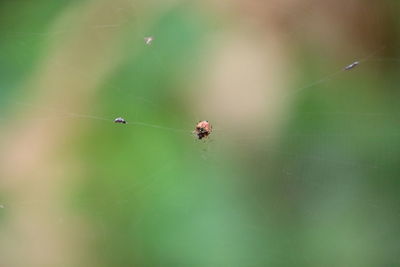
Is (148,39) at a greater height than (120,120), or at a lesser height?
greater

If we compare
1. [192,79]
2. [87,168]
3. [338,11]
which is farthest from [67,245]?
[338,11]

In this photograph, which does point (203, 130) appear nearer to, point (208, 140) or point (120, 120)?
point (208, 140)

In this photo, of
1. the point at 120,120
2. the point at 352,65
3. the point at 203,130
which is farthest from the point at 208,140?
the point at 352,65

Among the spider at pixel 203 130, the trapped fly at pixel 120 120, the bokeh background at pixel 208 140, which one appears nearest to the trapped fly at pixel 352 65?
the bokeh background at pixel 208 140

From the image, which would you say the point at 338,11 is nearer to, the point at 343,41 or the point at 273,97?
the point at 343,41

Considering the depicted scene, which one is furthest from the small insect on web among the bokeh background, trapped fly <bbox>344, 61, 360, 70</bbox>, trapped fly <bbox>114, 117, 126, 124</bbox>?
trapped fly <bbox>344, 61, 360, 70</bbox>

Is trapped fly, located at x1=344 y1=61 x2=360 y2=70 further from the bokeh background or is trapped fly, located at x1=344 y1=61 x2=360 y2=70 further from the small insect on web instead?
the small insect on web
